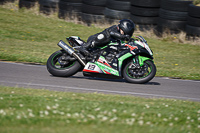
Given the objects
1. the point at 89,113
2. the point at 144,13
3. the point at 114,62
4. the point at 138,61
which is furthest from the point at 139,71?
the point at 144,13

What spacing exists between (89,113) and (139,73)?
3.33 metres

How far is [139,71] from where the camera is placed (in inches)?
321

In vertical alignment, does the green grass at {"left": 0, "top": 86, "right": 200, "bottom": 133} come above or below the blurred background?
below

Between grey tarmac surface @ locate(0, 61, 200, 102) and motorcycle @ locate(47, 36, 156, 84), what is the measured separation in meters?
0.25

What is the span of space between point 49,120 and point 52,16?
48.2ft

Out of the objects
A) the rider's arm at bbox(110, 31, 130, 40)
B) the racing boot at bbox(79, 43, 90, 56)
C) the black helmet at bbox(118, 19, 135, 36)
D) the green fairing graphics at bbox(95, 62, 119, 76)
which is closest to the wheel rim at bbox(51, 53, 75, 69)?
the racing boot at bbox(79, 43, 90, 56)

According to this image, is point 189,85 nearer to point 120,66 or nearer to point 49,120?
point 120,66

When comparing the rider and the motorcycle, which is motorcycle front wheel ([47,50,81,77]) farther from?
the rider

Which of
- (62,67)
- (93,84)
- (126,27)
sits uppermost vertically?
(126,27)

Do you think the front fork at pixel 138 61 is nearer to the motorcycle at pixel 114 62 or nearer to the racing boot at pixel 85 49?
the motorcycle at pixel 114 62

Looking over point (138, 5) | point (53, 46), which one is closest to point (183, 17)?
point (138, 5)

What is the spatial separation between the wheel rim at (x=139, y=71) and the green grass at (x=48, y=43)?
202 cm

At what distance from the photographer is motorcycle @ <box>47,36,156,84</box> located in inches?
316

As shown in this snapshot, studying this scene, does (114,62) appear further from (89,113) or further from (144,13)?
(144,13)
